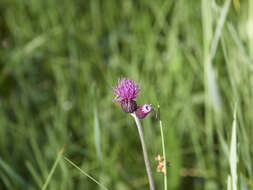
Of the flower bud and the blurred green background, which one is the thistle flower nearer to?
the flower bud

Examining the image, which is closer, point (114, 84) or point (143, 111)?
point (143, 111)

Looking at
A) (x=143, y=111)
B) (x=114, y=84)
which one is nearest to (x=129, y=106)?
(x=143, y=111)

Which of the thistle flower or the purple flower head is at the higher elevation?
the thistle flower

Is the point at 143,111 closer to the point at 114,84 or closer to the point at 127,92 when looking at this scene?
the point at 127,92

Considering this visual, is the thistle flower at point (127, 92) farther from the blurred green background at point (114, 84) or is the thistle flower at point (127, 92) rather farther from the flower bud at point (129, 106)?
the blurred green background at point (114, 84)

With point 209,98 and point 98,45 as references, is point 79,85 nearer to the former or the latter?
point 98,45

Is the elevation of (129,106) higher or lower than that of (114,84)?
lower

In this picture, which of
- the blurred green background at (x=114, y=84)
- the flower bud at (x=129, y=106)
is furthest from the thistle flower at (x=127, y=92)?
the blurred green background at (x=114, y=84)

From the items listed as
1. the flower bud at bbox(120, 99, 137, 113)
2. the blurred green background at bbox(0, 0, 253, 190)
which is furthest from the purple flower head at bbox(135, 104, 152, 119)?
the blurred green background at bbox(0, 0, 253, 190)
